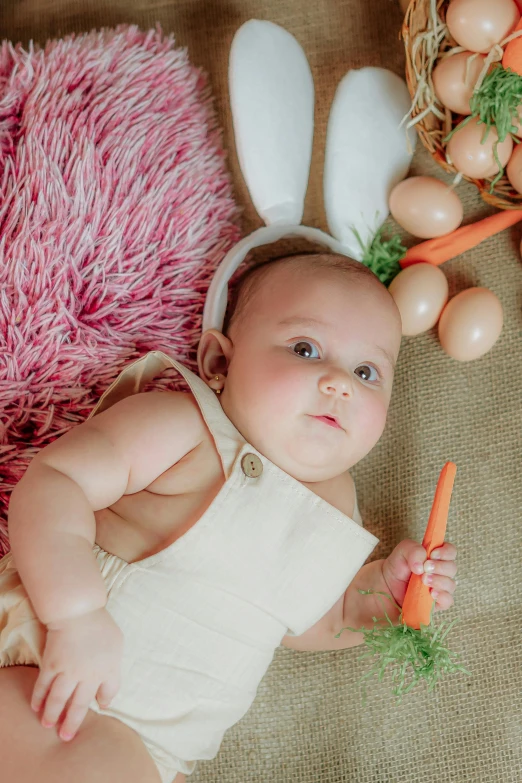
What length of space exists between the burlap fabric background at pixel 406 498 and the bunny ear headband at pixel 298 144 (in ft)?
0.39

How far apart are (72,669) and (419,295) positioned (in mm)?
738

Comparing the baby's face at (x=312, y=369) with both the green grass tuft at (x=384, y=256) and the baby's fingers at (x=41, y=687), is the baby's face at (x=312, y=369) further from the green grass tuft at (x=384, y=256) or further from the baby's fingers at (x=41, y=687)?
the baby's fingers at (x=41, y=687)

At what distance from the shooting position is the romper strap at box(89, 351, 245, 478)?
40.5 inches

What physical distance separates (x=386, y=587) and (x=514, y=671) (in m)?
0.25

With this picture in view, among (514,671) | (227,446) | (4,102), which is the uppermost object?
(4,102)

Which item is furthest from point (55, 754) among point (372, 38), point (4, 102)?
point (372, 38)

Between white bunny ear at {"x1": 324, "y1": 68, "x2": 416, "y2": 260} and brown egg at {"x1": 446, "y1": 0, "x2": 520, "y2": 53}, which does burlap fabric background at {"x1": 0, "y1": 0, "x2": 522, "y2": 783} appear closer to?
white bunny ear at {"x1": 324, "y1": 68, "x2": 416, "y2": 260}

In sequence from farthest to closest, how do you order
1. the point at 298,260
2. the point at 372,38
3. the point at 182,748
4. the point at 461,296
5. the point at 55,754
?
the point at 372,38, the point at 461,296, the point at 298,260, the point at 182,748, the point at 55,754

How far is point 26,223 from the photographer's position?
1124 millimetres

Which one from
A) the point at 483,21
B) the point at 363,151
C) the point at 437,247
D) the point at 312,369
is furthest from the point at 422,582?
the point at 483,21

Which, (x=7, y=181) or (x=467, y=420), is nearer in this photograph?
(x=7, y=181)

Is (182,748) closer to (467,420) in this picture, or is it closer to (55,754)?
(55,754)

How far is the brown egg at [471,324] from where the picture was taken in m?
1.21

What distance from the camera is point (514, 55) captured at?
1.08 metres
